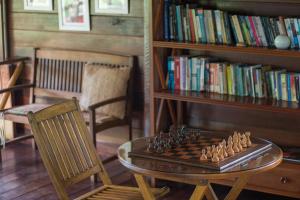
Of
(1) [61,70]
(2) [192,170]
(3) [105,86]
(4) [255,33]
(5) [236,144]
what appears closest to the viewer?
(2) [192,170]

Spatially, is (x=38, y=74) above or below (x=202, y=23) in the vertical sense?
below

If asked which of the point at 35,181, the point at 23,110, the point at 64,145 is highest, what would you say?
the point at 64,145

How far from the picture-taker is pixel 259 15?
4090 mm

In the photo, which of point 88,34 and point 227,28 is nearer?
point 227,28

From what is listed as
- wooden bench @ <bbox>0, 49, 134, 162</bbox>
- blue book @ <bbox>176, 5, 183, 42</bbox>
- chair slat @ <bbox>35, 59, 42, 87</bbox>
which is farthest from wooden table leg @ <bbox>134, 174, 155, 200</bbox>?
chair slat @ <bbox>35, 59, 42, 87</bbox>

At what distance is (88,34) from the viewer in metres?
5.13

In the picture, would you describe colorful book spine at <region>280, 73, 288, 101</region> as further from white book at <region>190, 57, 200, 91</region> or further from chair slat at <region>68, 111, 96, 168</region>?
chair slat at <region>68, 111, 96, 168</region>

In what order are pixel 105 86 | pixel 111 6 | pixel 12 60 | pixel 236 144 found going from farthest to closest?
pixel 12 60
pixel 111 6
pixel 105 86
pixel 236 144

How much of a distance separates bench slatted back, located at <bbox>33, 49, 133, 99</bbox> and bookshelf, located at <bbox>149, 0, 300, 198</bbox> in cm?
84

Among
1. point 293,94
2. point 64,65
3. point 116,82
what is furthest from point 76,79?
point 293,94

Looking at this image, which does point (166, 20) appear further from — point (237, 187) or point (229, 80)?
point (237, 187)

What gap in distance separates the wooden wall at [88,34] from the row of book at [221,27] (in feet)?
2.22

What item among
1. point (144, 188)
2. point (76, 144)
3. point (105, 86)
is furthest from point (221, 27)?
point (144, 188)

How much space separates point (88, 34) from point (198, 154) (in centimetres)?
260
